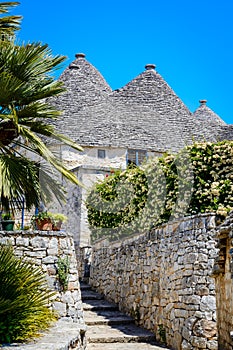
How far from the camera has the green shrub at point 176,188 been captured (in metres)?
10.1

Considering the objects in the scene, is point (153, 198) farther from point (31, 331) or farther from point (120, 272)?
point (31, 331)

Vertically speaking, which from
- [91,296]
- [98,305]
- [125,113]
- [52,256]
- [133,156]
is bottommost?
[98,305]

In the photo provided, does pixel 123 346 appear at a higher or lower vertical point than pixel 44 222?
lower

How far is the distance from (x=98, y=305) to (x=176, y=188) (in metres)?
4.79

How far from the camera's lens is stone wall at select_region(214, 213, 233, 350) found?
7746 mm

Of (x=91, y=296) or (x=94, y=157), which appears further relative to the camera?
(x=94, y=157)

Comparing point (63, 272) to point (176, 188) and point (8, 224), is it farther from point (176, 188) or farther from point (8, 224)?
point (176, 188)

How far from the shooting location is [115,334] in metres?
11.1

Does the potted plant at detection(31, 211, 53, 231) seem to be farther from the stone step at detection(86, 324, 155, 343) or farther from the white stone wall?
the white stone wall

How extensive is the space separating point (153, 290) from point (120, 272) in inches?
101

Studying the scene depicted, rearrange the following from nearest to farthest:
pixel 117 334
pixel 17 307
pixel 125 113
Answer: pixel 17 307, pixel 117 334, pixel 125 113

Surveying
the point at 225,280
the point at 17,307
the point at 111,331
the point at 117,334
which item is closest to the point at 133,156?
the point at 111,331

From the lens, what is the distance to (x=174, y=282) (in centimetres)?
1032

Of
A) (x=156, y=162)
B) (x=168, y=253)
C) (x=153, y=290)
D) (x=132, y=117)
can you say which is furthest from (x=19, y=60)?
(x=132, y=117)
